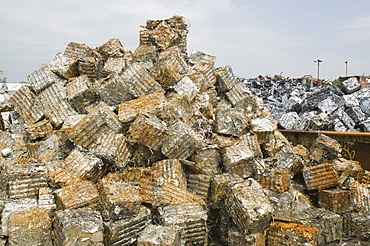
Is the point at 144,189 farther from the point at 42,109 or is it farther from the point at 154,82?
the point at 42,109

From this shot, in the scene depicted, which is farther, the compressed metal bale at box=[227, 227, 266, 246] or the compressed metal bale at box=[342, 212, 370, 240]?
the compressed metal bale at box=[342, 212, 370, 240]

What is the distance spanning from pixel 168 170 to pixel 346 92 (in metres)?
8.17

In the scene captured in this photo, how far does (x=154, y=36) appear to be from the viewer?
295 inches

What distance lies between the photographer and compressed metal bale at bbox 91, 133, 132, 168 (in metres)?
4.79

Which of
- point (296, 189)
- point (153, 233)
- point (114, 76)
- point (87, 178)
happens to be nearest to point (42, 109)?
point (114, 76)

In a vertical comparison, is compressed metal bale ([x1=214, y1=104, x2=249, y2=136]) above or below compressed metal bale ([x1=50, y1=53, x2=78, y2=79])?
below

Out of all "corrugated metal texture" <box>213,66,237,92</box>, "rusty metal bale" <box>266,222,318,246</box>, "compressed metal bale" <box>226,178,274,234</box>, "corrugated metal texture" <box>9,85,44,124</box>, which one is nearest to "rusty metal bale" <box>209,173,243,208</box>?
"compressed metal bale" <box>226,178,274,234</box>

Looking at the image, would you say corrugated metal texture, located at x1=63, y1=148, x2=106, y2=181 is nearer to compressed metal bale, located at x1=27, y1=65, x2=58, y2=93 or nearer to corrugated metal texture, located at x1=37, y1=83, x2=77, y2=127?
corrugated metal texture, located at x1=37, y1=83, x2=77, y2=127

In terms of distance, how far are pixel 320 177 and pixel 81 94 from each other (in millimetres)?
4481

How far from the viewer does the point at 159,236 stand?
357 centimetres

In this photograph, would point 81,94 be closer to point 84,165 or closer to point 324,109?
point 84,165

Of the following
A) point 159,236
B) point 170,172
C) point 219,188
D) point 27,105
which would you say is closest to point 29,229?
point 159,236

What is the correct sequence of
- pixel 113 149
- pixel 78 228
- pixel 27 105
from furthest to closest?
pixel 27 105 → pixel 113 149 → pixel 78 228

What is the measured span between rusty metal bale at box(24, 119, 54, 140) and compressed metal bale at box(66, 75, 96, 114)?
1.98ft
